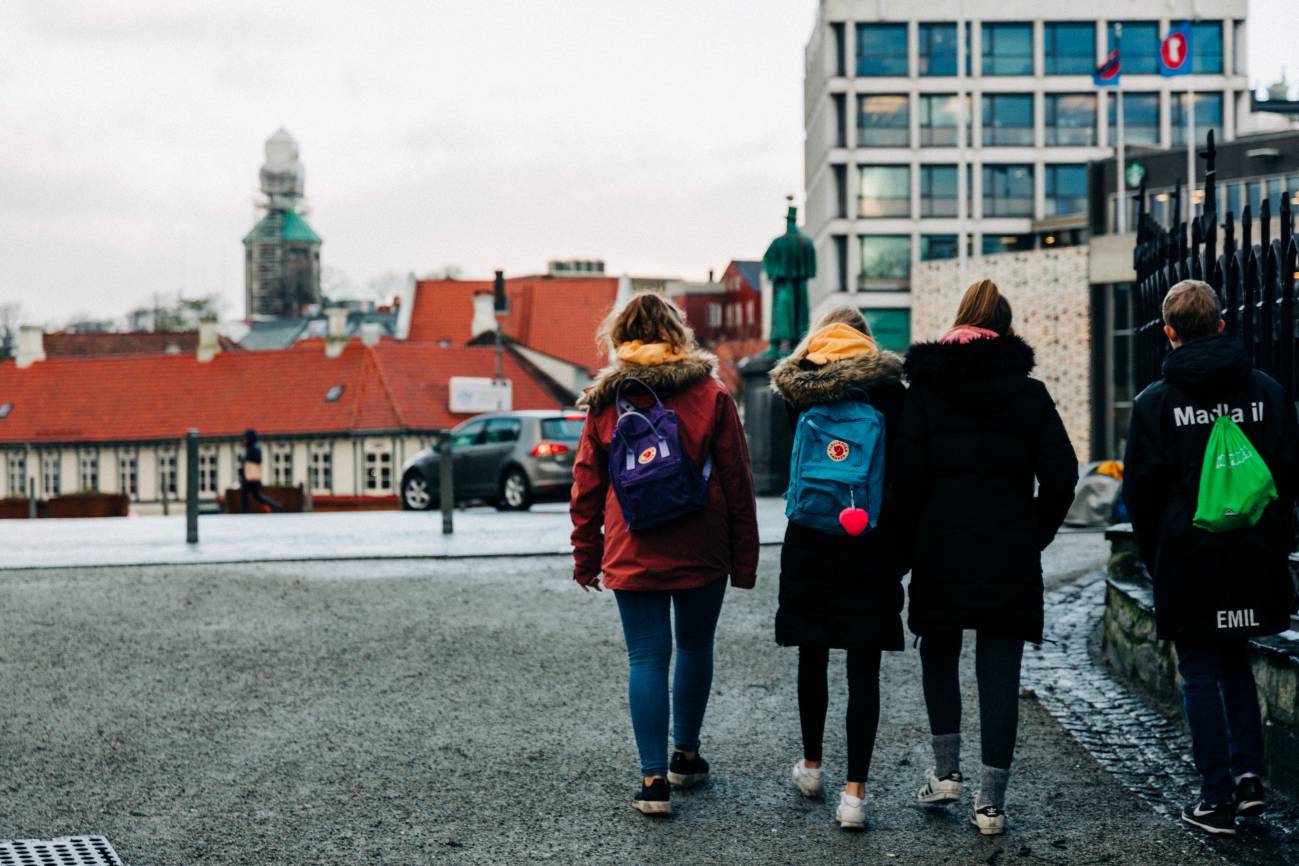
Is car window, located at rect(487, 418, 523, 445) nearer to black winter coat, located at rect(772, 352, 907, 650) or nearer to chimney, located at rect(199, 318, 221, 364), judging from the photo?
black winter coat, located at rect(772, 352, 907, 650)

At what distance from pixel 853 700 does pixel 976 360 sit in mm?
1163

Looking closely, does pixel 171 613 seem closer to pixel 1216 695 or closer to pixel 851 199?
pixel 1216 695

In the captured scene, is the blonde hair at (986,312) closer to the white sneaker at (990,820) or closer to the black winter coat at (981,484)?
the black winter coat at (981,484)

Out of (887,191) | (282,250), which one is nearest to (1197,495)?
(887,191)

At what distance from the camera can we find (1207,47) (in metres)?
73.2

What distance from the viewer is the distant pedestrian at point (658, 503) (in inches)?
236

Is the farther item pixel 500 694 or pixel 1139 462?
pixel 500 694

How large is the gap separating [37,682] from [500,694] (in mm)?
2172

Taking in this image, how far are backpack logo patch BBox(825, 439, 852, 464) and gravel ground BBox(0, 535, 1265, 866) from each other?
3.83ft

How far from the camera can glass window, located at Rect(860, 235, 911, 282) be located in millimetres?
74812

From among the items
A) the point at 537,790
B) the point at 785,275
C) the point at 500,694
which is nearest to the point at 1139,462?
the point at 537,790

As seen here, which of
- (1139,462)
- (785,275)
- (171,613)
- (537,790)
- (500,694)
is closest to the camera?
(1139,462)

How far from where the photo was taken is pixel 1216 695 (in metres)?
5.70

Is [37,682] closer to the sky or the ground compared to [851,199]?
closer to the ground
